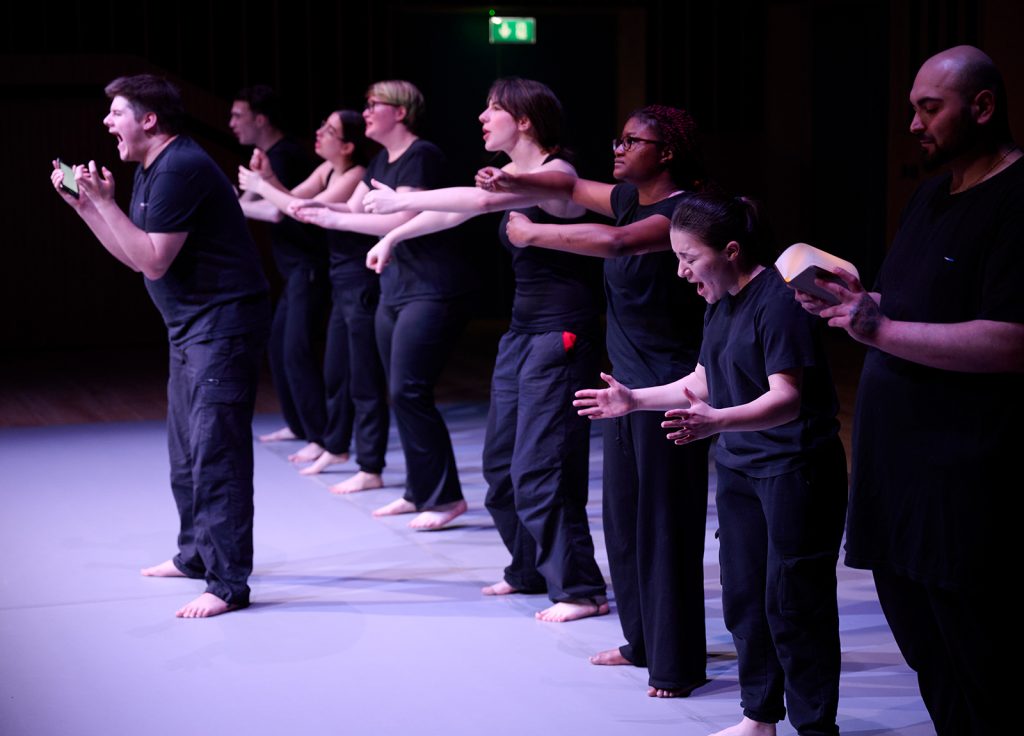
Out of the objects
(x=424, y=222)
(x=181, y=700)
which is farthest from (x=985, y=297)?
(x=424, y=222)

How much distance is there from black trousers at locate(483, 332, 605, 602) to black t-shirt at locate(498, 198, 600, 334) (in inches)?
1.7

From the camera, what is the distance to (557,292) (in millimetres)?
4004

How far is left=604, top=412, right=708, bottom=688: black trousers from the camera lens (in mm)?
3354

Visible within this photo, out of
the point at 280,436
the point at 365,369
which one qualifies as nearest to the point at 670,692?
the point at 365,369

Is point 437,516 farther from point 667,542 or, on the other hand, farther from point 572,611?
point 667,542

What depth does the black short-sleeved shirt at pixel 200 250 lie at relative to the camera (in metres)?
3.98

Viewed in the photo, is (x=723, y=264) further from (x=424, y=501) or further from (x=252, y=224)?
(x=252, y=224)

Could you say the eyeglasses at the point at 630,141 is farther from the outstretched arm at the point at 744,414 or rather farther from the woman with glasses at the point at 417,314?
the woman with glasses at the point at 417,314

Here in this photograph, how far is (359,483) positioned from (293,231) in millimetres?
1299

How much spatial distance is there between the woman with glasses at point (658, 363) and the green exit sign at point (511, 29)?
27.9 feet

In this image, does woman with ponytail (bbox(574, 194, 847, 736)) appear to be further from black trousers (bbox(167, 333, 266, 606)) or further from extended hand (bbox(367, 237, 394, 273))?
extended hand (bbox(367, 237, 394, 273))

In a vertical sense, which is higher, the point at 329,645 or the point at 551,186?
the point at 551,186

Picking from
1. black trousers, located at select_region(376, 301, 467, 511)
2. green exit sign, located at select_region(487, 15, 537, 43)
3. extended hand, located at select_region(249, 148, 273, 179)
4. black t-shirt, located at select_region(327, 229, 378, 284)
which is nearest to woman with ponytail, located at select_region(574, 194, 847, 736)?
black trousers, located at select_region(376, 301, 467, 511)

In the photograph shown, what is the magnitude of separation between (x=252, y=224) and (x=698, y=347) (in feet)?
27.1
